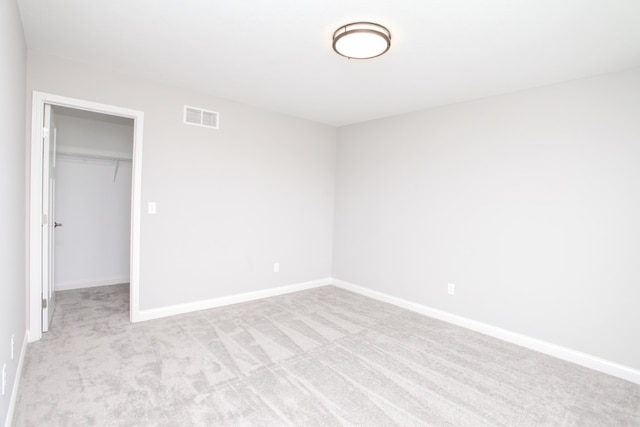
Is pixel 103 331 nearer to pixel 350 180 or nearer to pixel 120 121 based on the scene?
pixel 120 121

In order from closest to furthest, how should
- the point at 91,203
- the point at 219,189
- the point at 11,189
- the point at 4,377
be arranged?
the point at 4,377
the point at 11,189
the point at 219,189
the point at 91,203

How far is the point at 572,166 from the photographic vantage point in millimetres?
2869

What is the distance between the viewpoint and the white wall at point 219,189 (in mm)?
3344

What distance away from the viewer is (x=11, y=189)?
200 centimetres

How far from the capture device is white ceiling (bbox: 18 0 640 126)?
6.51 ft

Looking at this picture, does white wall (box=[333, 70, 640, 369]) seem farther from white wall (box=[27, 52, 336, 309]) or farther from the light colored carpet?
white wall (box=[27, 52, 336, 309])

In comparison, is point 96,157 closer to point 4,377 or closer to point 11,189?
point 11,189

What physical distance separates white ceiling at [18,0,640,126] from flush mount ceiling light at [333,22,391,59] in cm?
5

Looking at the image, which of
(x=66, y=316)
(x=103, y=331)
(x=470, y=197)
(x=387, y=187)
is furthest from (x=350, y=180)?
(x=66, y=316)

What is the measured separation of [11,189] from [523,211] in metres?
3.99

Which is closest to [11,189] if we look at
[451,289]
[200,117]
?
[200,117]

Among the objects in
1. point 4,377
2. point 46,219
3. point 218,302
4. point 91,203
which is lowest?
point 218,302

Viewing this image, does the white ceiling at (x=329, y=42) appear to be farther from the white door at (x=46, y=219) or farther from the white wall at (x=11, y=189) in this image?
the white door at (x=46, y=219)

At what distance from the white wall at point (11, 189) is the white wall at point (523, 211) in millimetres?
3624
